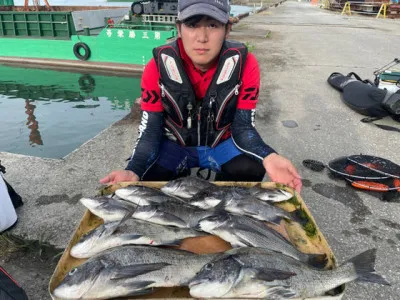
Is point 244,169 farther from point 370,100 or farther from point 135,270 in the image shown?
point 370,100

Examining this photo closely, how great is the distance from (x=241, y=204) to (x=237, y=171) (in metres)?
0.96

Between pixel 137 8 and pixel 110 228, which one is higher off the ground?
pixel 137 8

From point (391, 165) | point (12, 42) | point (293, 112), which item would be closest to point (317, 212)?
point (391, 165)

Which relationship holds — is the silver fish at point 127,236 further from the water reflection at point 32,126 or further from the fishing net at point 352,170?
the water reflection at point 32,126

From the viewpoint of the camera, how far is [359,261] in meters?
1.92

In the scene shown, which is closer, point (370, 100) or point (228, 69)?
point (228, 69)

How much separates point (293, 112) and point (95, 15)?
16.8m

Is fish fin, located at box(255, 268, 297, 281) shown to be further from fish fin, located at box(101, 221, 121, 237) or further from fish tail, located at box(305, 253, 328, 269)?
fish fin, located at box(101, 221, 121, 237)

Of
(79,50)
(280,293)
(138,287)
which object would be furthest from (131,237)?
(79,50)

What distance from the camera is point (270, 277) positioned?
1.79m

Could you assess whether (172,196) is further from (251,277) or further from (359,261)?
(359,261)

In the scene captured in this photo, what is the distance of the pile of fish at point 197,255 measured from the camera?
1.76 m

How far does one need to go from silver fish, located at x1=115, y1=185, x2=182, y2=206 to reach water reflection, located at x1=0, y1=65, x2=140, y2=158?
19.9 ft

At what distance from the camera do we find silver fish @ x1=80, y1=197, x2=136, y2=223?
241 cm
